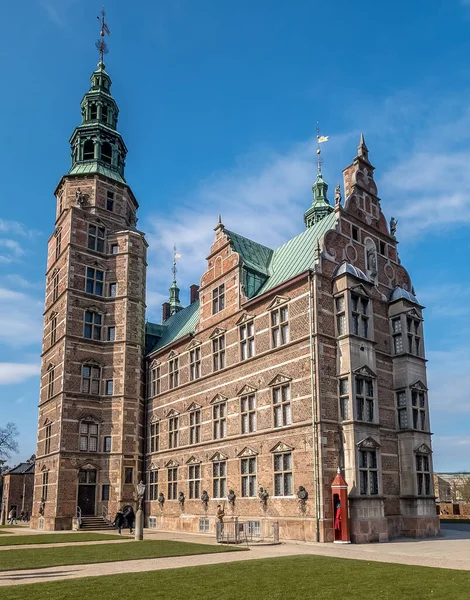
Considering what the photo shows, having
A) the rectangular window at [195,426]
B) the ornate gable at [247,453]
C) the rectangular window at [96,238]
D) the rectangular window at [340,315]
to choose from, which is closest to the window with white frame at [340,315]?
the rectangular window at [340,315]

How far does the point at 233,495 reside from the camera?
98.9ft

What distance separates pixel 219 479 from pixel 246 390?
17.7 ft

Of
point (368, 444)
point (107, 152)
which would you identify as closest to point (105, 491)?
point (368, 444)

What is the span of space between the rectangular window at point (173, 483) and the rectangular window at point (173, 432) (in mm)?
1531

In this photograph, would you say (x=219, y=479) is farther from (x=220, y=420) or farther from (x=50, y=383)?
(x=50, y=383)

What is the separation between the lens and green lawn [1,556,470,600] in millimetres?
10953

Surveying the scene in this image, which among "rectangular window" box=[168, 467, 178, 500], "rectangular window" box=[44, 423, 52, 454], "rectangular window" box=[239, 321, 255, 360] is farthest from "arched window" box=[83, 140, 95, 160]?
"rectangular window" box=[168, 467, 178, 500]

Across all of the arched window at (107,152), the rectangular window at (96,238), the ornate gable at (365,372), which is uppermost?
the arched window at (107,152)

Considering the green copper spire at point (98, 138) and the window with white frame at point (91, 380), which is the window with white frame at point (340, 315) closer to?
the window with white frame at point (91, 380)

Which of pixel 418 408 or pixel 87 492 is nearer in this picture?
pixel 418 408

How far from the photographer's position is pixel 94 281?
1677 inches

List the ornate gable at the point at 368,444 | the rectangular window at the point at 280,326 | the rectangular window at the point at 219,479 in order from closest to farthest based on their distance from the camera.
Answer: the ornate gable at the point at 368,444
the rectangular window at the point at 280,326
the rectangular window at the point at 219,479

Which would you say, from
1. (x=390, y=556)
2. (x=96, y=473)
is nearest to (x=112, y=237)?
(x=96, y=473)

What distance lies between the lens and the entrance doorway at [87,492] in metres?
38.0
